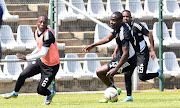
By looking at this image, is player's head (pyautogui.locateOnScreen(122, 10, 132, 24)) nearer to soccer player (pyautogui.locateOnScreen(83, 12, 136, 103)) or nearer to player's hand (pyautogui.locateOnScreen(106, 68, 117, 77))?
soccer player (pyautogui.locateOnScreen(83, 12, 136, 103))


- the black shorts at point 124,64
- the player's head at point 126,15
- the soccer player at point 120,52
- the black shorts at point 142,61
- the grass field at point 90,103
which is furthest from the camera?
the black shorts at point 142,61

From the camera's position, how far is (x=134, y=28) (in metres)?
12.0

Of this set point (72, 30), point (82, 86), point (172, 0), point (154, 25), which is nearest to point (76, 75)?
point (82, 86)

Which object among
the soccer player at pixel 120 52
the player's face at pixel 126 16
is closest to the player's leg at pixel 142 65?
the soccer player at pixel 120 52

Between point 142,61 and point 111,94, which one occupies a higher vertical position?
point 142,61

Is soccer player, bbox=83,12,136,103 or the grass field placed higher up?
soccer player, bbox=83,12,136,103

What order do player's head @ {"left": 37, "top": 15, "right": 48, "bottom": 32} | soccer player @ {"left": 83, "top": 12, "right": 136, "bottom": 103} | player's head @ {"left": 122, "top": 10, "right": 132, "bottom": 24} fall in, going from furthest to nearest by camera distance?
player's head @ {"left": 122, "top": 10, "right": 132, "bottom": 24} < player's head @ {"left": 37, "top": 15, "right": 48, "bottom": 32} < soccer player @ {"left": 83, "top": 12, "right": 136, "bottom": 103}

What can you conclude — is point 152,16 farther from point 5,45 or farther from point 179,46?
point 5,45

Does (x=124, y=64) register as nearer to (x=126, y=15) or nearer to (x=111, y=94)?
(x=111, y=94)

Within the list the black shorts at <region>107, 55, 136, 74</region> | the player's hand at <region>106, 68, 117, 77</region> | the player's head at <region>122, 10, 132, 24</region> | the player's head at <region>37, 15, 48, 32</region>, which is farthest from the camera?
the player's head at <region>122, 10, 132, 24</region>

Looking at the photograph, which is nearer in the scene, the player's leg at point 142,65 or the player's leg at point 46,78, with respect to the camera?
the player's leg at point 46,78

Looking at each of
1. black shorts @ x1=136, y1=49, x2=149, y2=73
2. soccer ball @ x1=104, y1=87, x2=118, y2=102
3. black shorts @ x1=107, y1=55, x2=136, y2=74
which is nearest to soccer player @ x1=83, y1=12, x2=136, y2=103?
black shorts @ x1=107, y1=55, x2=136, y2=74

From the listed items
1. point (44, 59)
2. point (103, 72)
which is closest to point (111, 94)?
point (103, 72)

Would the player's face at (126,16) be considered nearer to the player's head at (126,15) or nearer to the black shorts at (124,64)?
the player's head at (126,15)
